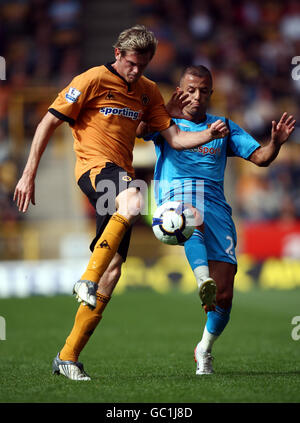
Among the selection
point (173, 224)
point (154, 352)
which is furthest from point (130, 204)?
point (154, 352)

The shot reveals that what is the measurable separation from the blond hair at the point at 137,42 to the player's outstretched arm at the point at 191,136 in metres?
0.70

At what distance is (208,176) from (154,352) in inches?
86.3

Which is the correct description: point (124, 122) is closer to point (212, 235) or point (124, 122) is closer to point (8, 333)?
point (212, 235)

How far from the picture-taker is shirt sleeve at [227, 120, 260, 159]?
5.95 meters

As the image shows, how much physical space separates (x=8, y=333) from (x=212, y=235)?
4282mm

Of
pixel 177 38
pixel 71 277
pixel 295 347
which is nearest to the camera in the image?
pixel 295 347

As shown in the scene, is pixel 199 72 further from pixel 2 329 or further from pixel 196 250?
pixel 2 329

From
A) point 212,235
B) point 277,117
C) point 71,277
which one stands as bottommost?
point 212,235

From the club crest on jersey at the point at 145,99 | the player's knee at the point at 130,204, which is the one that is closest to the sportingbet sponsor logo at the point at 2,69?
the club crest on jersey at the point at 145,99

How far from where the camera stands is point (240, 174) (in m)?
18.5

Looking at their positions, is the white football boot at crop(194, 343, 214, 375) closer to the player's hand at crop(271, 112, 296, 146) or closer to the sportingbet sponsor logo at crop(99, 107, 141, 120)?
the player's hand at crop(271, 112, 296, 146)

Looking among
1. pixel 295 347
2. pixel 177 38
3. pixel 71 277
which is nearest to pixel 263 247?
pixel 71 277

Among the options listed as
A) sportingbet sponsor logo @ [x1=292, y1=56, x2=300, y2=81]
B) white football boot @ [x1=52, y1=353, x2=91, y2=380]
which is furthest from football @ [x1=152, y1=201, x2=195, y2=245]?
sportingbet sponsor logo @ [x1=292, y1=56, x2=300, y2=81]

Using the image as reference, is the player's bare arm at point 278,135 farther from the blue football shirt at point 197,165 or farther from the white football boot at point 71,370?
the white football boot at point 71,370
